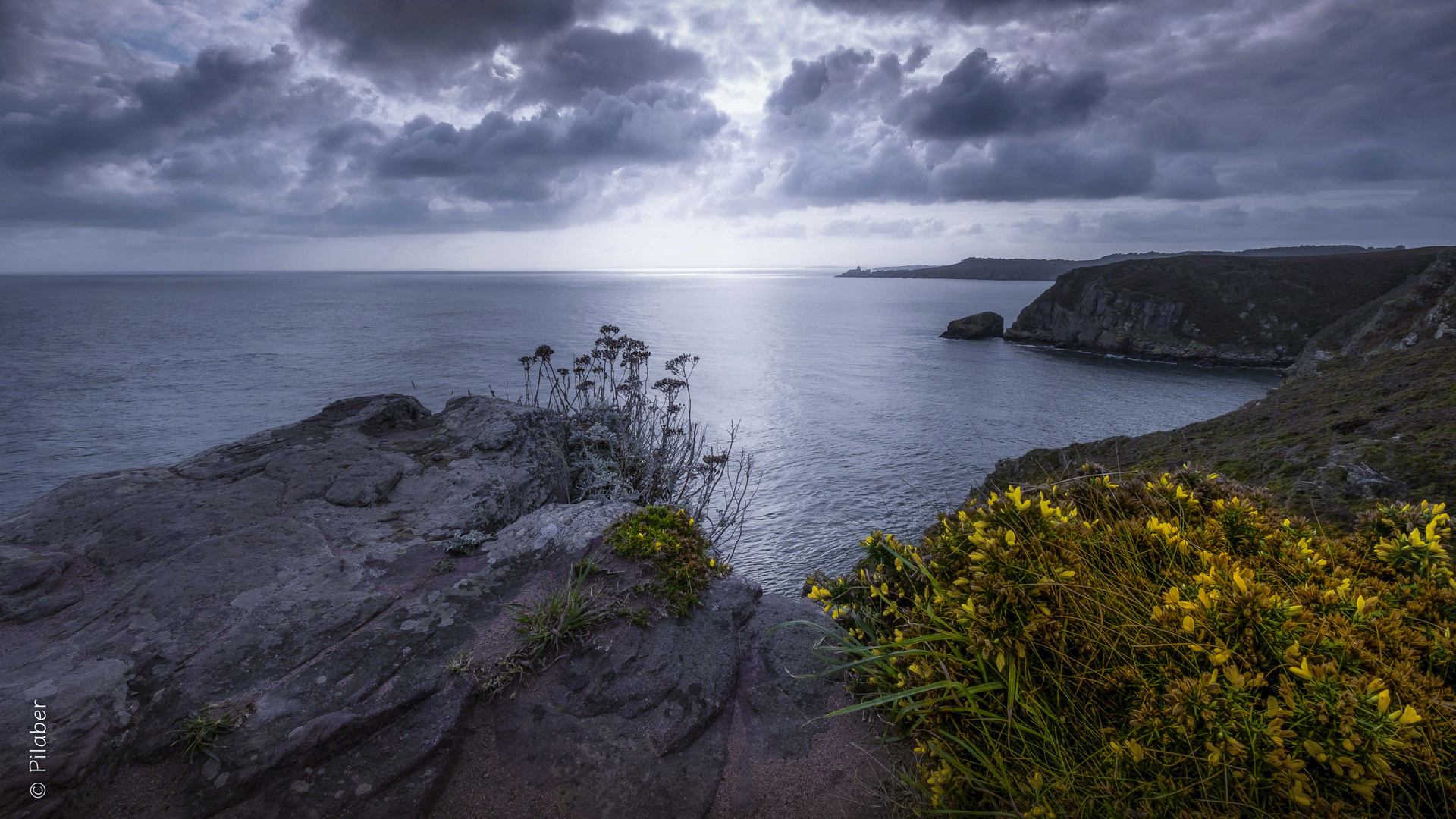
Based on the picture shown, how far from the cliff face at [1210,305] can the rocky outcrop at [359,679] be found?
198ft

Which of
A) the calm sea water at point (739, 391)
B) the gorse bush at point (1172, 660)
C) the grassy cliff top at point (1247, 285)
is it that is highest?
the grassy cliff top at point (1247, 285)

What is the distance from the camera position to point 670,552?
4.34 m

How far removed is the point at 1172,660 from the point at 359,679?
417 centimetres

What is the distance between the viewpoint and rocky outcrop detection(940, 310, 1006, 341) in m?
59.4

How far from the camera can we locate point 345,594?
13.4ft

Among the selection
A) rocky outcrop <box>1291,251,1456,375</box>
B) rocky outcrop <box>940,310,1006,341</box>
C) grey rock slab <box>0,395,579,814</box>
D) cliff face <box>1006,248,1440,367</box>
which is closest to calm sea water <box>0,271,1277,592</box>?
rocky outcrop <box>940,310,1006,341</box>

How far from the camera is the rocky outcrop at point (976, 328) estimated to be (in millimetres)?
59375

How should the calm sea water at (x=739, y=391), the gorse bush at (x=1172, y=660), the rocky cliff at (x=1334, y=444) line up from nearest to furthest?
the gorse bush at (x=1172, y=660) < the rocky cliff at (x=1334, y=444) < the calm sea water at (x=739, y=391)

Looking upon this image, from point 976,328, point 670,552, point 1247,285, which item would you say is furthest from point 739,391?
point 1247,285

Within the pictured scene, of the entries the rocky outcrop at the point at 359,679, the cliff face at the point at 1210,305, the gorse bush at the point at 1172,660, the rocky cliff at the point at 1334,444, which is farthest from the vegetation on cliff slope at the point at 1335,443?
the cliff face at the point at 1210,305

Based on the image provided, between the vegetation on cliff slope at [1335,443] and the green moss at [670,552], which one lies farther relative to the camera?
the vegetation on cliff slope at [1335,443]

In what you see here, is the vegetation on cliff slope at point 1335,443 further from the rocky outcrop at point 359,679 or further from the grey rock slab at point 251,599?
the grey rock slab at point 251,599

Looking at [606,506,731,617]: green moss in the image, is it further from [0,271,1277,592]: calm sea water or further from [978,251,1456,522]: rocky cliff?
[0,271,1277,592]: calm sea water

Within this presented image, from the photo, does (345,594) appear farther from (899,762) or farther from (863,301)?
(863,301)
